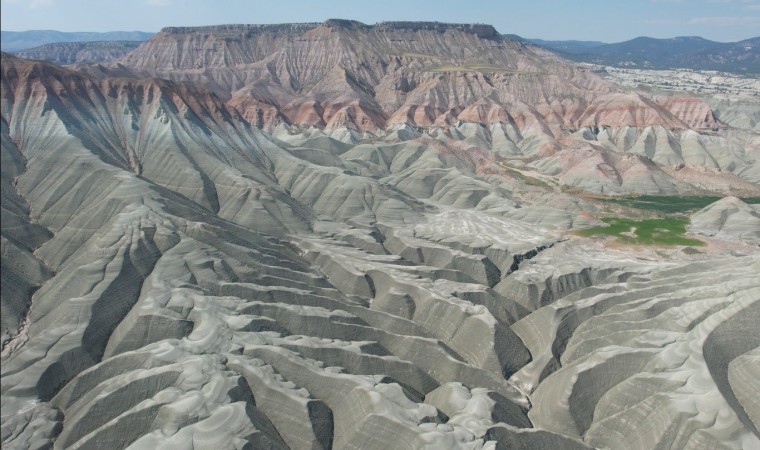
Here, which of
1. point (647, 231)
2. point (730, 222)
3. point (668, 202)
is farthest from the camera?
point (668, 202)

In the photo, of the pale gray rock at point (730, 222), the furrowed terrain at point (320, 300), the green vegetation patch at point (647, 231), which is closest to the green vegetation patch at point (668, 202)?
the furrowed terrain at point (320, 300)

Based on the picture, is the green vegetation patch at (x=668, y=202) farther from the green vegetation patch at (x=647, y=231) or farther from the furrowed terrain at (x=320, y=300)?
the green vegetation patch at (x=647, y=231)

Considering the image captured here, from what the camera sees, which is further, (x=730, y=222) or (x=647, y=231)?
(x=730, y=222)

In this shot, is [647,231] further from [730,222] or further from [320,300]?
[320,300]

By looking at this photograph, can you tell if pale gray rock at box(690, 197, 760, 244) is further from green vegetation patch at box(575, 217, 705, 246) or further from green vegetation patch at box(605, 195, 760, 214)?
green vegetation patch at box(605, 195, 760, 214)

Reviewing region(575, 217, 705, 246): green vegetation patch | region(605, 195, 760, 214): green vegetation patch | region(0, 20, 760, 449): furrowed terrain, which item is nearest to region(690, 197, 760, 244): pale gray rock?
region(0, 20, 760, 449): furrowed terrain

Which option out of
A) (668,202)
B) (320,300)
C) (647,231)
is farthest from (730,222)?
(320,300)
